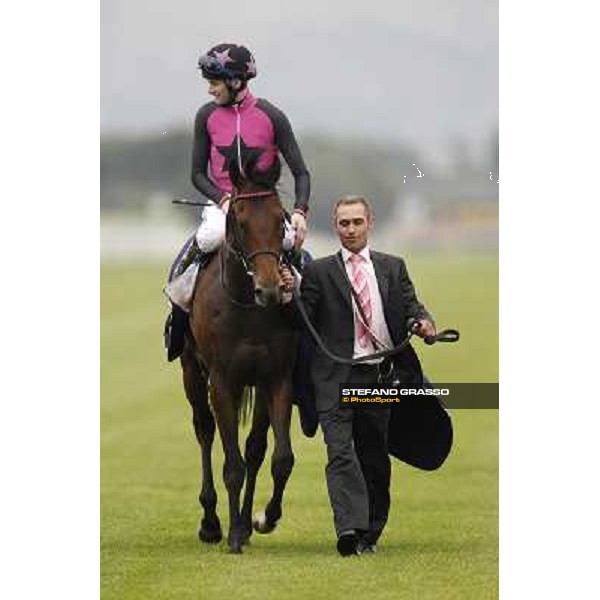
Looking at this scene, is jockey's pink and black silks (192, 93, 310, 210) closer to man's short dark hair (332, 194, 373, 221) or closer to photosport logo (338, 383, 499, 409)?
man's short dark hair (332, 194, 373, 221)

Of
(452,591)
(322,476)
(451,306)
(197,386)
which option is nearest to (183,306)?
(197,386)

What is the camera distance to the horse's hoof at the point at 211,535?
12.4m

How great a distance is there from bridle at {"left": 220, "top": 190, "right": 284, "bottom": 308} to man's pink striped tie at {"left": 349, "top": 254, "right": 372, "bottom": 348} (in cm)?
50

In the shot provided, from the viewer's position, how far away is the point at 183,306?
1216 centimetres

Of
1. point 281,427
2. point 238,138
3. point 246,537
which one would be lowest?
point 246,537

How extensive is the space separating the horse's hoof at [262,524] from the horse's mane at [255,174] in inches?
81.6

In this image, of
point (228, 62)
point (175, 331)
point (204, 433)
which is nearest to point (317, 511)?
point (204, 433)

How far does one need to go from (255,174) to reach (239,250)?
0.44 m

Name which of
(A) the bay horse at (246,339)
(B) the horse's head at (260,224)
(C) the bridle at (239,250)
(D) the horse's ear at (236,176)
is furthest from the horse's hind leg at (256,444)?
(D) the horse's ear at (236,176)

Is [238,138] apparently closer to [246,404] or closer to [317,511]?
[246,404]

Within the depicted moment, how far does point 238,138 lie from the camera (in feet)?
38.2

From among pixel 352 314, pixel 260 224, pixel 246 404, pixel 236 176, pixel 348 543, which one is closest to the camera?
pixel 260 224

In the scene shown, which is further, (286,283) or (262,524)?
(262,524)

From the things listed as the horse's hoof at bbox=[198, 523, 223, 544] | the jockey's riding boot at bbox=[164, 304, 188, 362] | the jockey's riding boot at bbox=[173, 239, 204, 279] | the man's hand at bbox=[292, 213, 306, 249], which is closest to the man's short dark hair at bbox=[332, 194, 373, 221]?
the man's hand at bbox=[292, 213, 306, 249]
